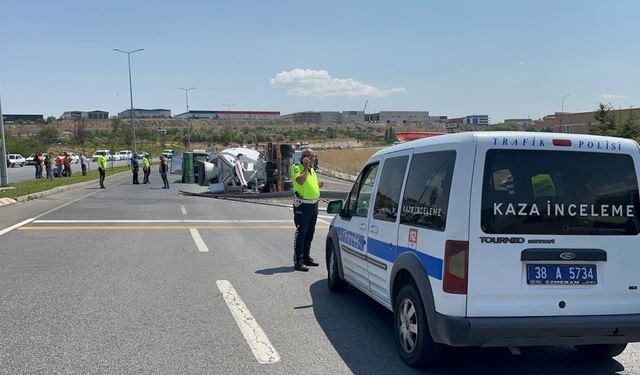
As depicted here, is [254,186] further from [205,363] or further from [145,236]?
[205,363]

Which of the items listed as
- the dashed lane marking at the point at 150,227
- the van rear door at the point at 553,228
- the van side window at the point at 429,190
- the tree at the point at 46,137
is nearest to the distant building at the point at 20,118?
the tree at the point at 46,137

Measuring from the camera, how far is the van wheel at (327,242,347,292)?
7.45 meters

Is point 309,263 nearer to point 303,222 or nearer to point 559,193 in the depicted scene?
point 303,222

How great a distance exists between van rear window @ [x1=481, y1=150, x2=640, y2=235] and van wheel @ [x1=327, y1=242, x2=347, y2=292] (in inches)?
126

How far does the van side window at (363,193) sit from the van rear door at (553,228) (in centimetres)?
200

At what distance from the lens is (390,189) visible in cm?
577

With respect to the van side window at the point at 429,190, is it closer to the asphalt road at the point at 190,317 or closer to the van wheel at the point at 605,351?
the asphalt road at the point at 190,317

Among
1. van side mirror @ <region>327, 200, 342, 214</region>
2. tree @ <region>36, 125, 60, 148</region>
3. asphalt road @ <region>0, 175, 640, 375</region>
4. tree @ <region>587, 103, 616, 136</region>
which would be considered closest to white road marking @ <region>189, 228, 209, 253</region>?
asphalt road @ <region>0, 175, 640, 375</region>

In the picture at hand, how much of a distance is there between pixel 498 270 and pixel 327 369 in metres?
1.57

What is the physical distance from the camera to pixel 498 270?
4.39 metres

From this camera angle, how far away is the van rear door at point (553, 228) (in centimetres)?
440

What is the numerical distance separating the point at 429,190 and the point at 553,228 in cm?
97

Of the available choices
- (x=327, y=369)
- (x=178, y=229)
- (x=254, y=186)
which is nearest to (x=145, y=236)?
(x=178, y=229)

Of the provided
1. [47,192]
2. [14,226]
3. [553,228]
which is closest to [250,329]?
[553,228]
